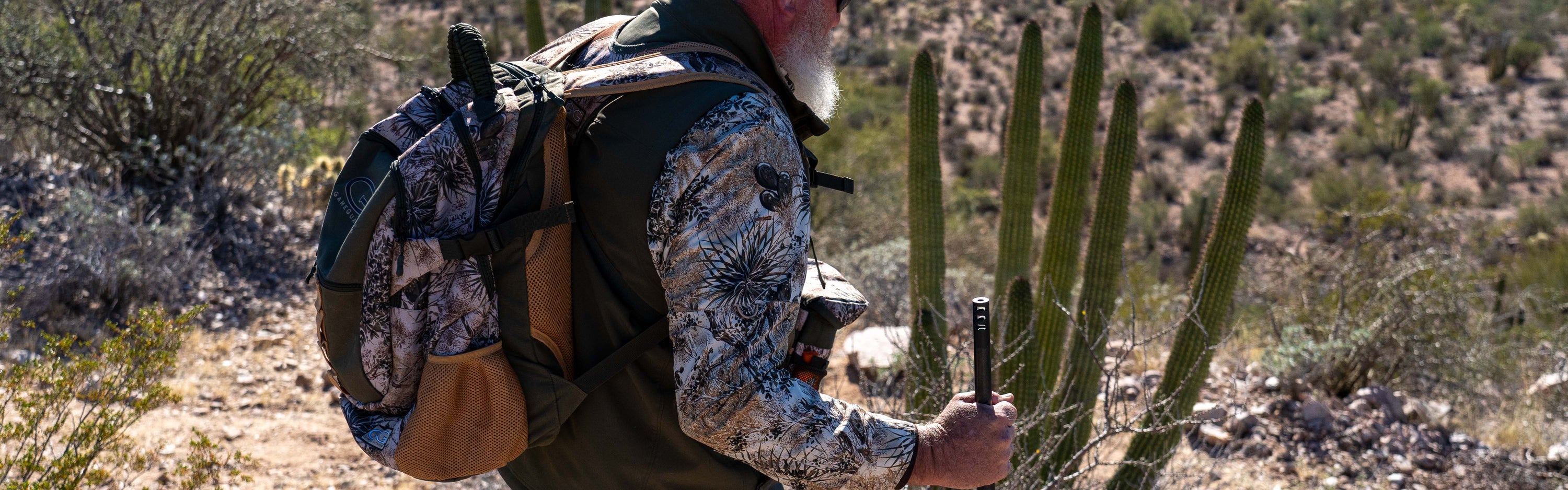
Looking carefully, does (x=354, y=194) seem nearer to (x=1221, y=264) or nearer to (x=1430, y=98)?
(x=1221, y=264)

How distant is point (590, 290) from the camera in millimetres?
1608

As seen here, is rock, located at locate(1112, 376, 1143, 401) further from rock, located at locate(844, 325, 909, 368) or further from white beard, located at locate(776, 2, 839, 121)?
white beard, located at locate(776, 2, 839, 121)

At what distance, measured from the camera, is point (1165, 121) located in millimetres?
19125

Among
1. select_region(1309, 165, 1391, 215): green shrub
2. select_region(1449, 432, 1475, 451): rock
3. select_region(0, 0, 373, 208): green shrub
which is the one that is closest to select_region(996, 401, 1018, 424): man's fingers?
select_region(1449, 432, 1475, 451): rock

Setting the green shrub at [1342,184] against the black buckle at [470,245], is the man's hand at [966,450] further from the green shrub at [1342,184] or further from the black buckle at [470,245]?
the green shrub at [1342,184]

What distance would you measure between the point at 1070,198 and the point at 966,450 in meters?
3.32

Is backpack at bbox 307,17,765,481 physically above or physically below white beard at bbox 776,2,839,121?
below

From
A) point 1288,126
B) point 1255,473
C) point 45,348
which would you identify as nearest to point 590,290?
point 45,348

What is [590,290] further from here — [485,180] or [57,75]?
[57,75]

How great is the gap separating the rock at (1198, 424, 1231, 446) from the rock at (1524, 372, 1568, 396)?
83.7 inches

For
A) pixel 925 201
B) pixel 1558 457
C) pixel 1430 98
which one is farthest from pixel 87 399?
pixel 1430 98

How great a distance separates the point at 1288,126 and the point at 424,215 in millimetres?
19632

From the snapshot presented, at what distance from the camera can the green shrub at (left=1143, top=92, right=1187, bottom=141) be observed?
19141 mm

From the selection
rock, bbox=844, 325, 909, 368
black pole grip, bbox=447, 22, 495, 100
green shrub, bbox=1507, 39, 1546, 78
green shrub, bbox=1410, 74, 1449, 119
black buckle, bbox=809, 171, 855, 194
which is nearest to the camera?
black pole grip, bbox=447, 22, 495, 100
